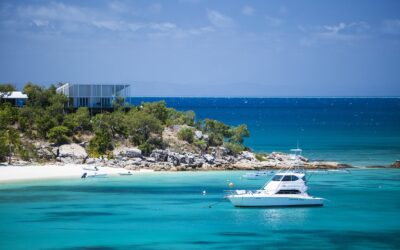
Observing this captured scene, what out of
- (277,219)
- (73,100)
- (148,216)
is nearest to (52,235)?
(148,216)

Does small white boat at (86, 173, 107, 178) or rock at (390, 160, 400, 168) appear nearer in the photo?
small white boat at (86, 173, 107, 178)

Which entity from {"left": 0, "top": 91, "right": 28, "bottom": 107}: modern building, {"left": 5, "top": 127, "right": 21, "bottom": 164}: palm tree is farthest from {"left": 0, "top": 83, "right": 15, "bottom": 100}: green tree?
{"left": 5, "top": 127, "right": 21, "bottom": 164}: palm tree

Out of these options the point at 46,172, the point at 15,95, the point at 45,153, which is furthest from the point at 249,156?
the point at 15,95

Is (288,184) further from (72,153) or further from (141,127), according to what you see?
(141,127)

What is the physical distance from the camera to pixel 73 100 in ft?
301

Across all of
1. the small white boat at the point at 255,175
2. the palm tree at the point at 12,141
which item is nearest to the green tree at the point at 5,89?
the palm tree at the point at 12,141

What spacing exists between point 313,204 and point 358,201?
445 cm

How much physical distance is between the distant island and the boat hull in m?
21.0

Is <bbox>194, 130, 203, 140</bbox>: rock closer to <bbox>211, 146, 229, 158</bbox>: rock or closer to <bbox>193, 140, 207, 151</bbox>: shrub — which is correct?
<bbox>193, 140, 207, 151</bbox>: shrub

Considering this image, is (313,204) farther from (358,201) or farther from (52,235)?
(52,235)

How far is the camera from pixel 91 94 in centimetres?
9250

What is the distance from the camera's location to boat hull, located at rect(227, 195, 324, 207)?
5734 cm

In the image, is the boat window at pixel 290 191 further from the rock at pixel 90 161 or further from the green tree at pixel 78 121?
the green tree at pixel 78 121

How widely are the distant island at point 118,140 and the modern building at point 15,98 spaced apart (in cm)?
43
